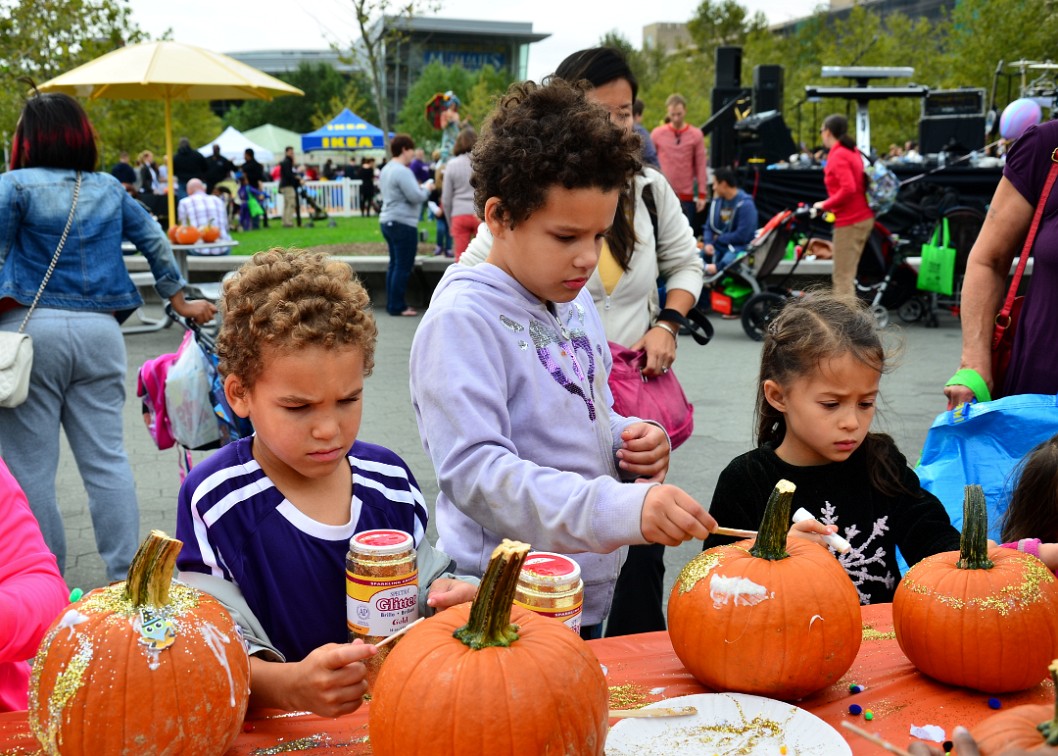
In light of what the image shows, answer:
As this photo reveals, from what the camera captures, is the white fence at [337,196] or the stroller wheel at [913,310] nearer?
the stroller wheel at [913,310]

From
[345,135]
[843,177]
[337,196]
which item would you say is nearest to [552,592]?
[843,177]

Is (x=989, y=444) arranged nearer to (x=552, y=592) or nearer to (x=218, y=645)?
(x=552, y=592)

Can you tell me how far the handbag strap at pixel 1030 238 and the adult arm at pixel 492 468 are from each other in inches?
68.8

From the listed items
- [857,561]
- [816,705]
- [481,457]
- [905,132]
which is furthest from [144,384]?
[905,132]

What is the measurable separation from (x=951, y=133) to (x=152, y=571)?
914 inches

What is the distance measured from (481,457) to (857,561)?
3.85ft

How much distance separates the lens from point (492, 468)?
192cm

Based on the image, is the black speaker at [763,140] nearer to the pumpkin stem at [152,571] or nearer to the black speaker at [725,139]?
the black speaker at [725,139]

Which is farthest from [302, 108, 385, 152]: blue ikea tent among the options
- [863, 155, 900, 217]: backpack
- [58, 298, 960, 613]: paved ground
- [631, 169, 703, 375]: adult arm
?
[631, 169, 703, 375]: adult arm

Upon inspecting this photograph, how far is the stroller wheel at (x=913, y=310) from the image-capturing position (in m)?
11.3

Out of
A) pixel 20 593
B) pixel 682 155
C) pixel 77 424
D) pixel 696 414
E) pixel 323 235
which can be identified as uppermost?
pixel 682 155

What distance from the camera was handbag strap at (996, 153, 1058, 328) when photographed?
2896mm

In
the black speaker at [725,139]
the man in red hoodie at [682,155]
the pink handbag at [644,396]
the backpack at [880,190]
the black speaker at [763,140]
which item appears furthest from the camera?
the black speaker at [725,139]

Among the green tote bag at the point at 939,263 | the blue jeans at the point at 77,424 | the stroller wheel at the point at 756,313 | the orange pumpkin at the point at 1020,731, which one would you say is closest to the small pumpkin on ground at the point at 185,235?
the stroller wheel at the point at 756,313
